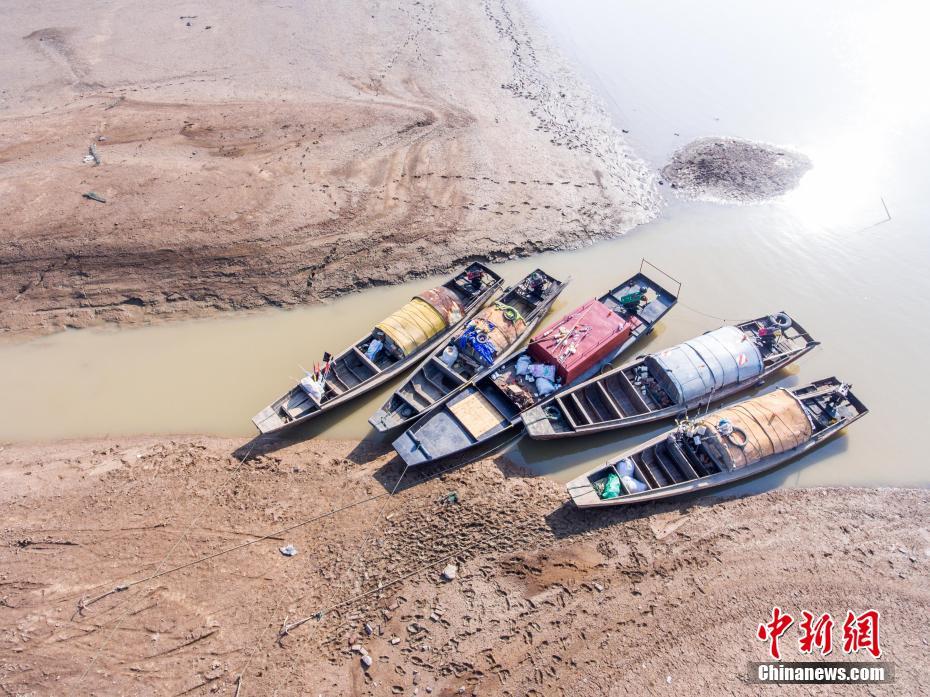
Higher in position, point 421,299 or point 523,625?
point 421,299

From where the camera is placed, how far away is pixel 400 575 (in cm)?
1486

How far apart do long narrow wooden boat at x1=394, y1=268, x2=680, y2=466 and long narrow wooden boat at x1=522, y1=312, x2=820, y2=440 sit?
0.72 m

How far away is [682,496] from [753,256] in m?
15.6

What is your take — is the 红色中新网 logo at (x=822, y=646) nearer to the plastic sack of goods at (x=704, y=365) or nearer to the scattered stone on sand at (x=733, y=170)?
the plastic sack of goods at (x=704, y=365)

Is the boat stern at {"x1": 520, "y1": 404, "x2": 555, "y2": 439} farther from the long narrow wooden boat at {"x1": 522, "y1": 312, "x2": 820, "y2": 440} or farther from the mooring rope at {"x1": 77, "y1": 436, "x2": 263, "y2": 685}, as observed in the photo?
the mooring rope at {"x1": 77, "y1": 436, "x2": 263, "y2": 685}

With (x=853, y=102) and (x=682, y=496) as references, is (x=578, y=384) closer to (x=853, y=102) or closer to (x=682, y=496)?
(x=682, y=496)

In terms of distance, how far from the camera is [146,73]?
35.7 metres

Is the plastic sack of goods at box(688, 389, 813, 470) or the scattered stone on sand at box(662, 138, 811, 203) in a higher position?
the scattered stone on sand at box(662, 138, 811, 203)

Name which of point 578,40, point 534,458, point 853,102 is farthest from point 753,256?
point 578,40

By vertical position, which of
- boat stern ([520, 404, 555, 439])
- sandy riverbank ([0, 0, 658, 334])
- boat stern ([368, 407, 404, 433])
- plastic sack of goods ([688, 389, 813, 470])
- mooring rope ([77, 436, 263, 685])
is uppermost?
sandy riverbank ([0, 0, 658, 334])

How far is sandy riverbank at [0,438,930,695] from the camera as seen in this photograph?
13.2m

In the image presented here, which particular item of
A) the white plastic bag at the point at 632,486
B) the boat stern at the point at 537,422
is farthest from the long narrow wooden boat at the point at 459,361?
the white plastic bag at the point at 632,486

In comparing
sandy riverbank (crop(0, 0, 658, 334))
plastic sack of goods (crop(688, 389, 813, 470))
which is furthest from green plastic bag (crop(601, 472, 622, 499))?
sandy riverbank (crop(0, 0, 658, 334))

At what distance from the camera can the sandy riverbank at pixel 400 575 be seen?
1324 centimetres
